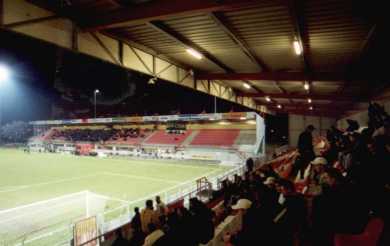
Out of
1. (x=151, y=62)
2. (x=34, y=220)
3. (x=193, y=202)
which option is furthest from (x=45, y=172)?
(x=193, y=202)

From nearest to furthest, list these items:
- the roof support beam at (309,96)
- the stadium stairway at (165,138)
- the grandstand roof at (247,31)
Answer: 1. the grandstand roof at (247,31)
2. the roof support beam at (309,96)
3. the stadium stairway at (165,138)

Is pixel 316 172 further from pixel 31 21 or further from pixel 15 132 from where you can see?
pixel 15 132

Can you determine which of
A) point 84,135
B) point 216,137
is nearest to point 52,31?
point 216,137

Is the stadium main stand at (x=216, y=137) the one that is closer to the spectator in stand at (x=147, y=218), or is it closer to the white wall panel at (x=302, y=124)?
the white wall panel at (x=302, y=124)

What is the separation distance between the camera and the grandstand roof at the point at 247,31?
5.09 meters

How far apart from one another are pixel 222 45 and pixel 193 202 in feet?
16.8

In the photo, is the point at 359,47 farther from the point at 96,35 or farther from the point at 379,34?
the point at 96,35

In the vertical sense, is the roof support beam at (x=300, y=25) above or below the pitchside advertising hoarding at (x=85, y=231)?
above

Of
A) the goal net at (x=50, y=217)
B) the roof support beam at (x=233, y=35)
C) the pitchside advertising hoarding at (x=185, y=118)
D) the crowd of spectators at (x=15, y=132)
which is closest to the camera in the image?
the roof support beam at (x=233, y=35)

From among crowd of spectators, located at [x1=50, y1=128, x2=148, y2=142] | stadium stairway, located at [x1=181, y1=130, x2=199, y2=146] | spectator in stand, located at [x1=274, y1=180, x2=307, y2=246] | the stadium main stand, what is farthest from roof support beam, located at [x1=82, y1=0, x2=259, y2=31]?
crowd of spectators, located at [x1=50, y1=128, x2=148, y2=142]

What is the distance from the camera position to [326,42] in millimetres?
7340

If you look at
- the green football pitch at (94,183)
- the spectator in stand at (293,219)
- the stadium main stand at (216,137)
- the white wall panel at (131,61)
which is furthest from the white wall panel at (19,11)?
the stadium main stand at (216,137)

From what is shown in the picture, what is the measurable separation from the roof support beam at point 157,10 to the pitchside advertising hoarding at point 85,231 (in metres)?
5.29

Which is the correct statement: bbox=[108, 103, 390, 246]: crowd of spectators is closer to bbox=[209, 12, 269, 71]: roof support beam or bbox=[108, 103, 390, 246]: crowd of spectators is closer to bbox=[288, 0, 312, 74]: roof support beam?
bbox=[288, 0, 312, 74]: roof support beam
